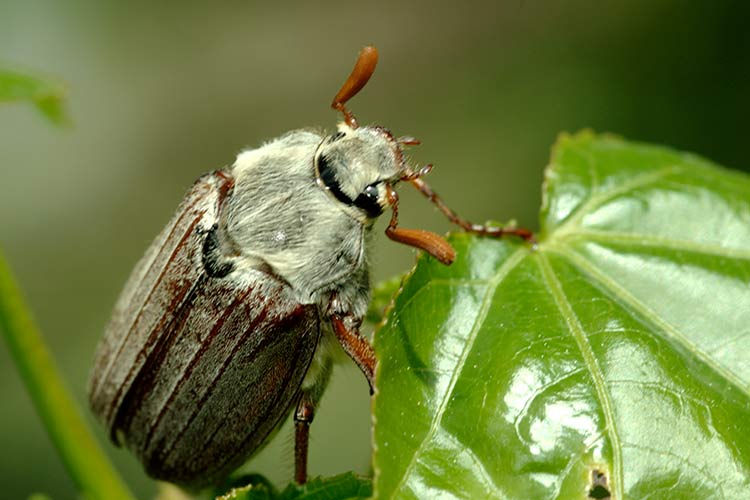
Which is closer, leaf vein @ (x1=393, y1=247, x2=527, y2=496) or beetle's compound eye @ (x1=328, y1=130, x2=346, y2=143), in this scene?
leaf vein @ (x1=393, y1=247, x2=527, y2=496)

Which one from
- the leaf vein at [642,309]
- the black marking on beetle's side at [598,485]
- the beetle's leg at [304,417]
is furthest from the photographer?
the beetle's leg at [304,417]

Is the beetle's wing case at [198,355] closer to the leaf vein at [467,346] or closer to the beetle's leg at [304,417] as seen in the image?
the beetle's leg at [304,417]

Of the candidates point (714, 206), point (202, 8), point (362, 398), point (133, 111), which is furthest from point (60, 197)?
point (714, 206)

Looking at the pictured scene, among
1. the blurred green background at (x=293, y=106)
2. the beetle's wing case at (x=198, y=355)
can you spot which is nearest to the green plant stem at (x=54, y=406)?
the beetle's wing case at (x=198, y=355)

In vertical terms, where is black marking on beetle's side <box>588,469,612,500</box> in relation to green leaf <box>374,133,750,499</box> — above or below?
below

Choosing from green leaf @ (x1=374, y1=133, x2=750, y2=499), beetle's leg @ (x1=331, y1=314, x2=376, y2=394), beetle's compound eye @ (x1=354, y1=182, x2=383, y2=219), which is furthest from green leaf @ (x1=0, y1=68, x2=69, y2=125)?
green leaf @ (x1=374, y1=133, x2=750, y2=499)

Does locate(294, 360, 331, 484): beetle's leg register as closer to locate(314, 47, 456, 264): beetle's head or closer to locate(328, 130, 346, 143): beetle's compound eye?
locate(314, 47, 456, 264): beetle's head
